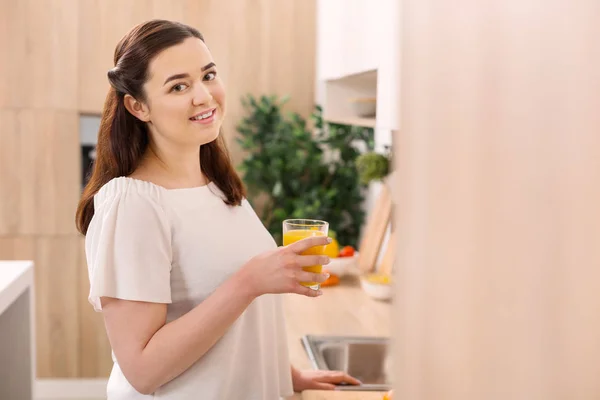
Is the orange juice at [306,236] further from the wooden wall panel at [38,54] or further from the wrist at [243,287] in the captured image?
the wooden wall panel at [38,54]

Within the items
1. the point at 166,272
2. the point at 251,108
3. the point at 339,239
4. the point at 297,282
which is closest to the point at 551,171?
the point at 297,282

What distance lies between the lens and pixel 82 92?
364 cm

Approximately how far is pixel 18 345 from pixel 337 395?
1.11 meters

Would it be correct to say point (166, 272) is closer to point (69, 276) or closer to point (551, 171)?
point (551, 171)

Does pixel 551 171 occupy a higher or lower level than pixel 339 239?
higher

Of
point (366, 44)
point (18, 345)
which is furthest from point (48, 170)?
point (366, 44)

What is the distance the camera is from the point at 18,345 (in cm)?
219

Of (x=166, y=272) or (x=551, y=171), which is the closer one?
(x=551, y=171)

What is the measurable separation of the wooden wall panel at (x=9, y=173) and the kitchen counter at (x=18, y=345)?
155cm

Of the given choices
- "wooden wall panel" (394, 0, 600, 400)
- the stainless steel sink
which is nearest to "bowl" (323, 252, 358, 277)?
the stainless steel sink

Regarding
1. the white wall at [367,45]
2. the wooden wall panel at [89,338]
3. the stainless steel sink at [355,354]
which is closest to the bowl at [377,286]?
the stainless steel sink at [355,354]

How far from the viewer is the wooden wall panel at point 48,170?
363 centimetres

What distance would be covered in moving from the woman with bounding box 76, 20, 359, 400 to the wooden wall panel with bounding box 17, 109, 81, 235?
236 cm

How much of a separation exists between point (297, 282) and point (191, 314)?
0.19m
